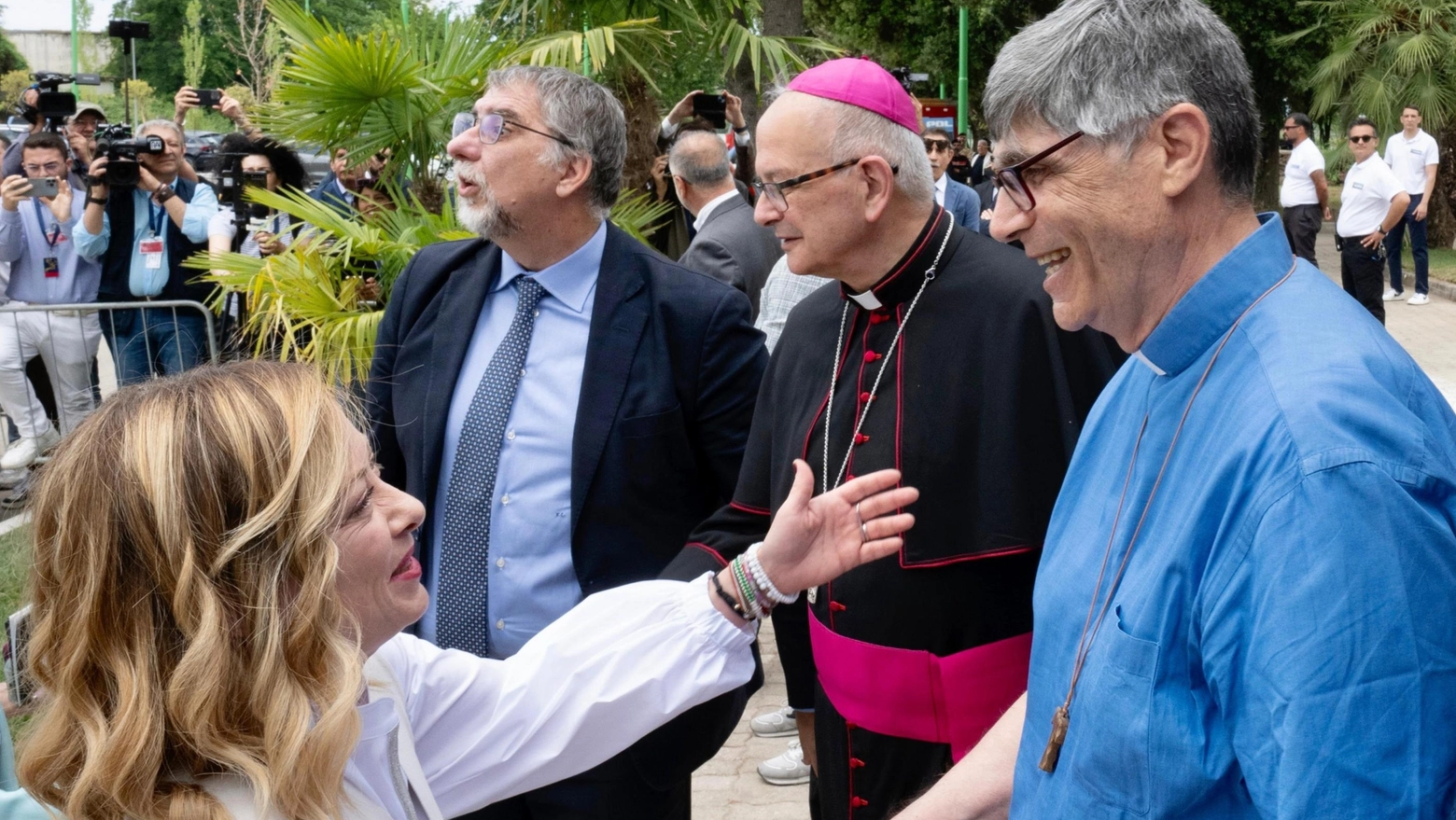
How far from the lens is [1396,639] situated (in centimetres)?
117

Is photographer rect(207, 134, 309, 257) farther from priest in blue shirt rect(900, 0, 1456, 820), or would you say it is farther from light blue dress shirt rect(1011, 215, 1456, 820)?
light blue dress shirt rect(1011, 215, 1456, 820)

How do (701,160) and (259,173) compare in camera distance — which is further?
(259,173)

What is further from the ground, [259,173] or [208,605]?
[259,173]

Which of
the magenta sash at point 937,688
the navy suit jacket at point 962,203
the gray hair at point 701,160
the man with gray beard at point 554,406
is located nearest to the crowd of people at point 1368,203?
the navy suit jacket at point 962,203

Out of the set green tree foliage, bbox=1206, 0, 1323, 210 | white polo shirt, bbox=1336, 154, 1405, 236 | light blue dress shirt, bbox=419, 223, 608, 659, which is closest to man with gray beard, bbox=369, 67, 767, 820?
light blue dress shirt, bbox=419, 223, 608, 659

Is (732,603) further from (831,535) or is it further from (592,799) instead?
(592,799)

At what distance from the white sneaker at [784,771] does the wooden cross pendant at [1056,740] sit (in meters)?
3.09

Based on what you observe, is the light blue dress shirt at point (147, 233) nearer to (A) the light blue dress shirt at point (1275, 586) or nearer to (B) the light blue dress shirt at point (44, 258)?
(B) the light blue dress shirt at point (44, 258)

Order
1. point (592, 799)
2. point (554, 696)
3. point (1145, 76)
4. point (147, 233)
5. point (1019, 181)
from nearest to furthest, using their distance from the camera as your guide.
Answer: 1. point (1145, 76)
2. point (1019, 181)
3. point (554, 696)
4. point (592, 799)
5. point (147, 233)

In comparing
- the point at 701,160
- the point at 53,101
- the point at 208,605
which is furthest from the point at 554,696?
the point at 53,101

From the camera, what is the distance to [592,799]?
9.18 ft

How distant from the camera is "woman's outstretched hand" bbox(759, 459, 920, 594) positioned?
2053 mm

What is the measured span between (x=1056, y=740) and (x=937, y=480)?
0.95 metres

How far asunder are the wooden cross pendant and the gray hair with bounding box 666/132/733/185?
5.05 meters
